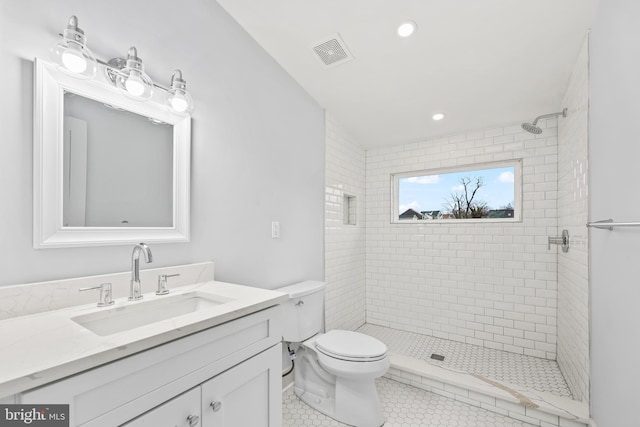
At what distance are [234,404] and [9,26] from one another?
1.54 metres

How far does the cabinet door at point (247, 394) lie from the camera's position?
3.18ft

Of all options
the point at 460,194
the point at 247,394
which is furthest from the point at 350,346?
the point at 460,194

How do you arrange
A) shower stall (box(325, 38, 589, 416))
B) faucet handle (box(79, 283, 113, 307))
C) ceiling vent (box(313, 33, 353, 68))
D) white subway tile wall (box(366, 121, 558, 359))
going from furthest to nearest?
white subway tile wall (box(366, 121, 558, 359))
shower stall (box(325, 38, 589, 416))
ceiling vent (box(313, 33, 353, 68))
faucet handle (box(79, 283, 113, 307))

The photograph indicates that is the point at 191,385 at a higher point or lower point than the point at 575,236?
lower

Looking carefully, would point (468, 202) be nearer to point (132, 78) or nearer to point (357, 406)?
point (357, 406)

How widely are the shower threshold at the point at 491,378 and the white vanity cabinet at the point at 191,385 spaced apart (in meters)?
1.43

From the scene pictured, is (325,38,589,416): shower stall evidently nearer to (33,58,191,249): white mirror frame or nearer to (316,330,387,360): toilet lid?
(316,330,387,360): toilet lid

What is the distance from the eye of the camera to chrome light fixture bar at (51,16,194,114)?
3.36ft

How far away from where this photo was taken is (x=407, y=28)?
1.76 m

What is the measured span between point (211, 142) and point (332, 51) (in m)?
1.07

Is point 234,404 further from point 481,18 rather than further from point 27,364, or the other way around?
point 481,18

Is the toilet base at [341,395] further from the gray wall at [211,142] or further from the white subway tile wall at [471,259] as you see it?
the white subway tile wall at [471,259]

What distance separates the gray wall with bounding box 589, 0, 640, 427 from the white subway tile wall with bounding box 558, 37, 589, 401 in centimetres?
12

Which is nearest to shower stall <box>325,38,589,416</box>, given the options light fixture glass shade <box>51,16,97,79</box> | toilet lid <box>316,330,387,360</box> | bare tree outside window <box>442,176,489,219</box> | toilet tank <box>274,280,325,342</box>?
bare tree outside window <box>442,176,489,219</box>
